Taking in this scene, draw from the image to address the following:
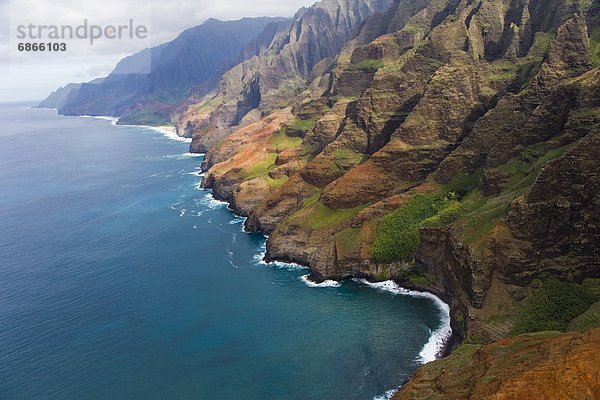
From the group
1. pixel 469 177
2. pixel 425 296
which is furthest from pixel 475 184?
pixel 425 296

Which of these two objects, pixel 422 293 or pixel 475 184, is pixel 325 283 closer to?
pixel 422 293

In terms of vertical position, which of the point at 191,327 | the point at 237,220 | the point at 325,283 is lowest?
the point at 191,327

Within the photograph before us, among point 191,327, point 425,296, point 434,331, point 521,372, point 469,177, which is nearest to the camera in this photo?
point 521,372

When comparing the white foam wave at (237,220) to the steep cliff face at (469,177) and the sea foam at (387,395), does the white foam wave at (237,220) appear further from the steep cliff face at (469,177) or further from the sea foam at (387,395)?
the sea foam at (387,395)

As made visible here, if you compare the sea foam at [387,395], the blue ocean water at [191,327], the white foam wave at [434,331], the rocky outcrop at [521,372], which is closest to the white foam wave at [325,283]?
the blue ocean water at [191,327]

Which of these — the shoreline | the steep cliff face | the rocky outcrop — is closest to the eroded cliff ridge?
the steep cliff face

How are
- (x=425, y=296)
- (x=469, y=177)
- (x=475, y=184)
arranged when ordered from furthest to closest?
1. (x=469, y=177)
2. (x=475, y=184)
3. (x=425, y=296)

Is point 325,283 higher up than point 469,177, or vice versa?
point 469,177
